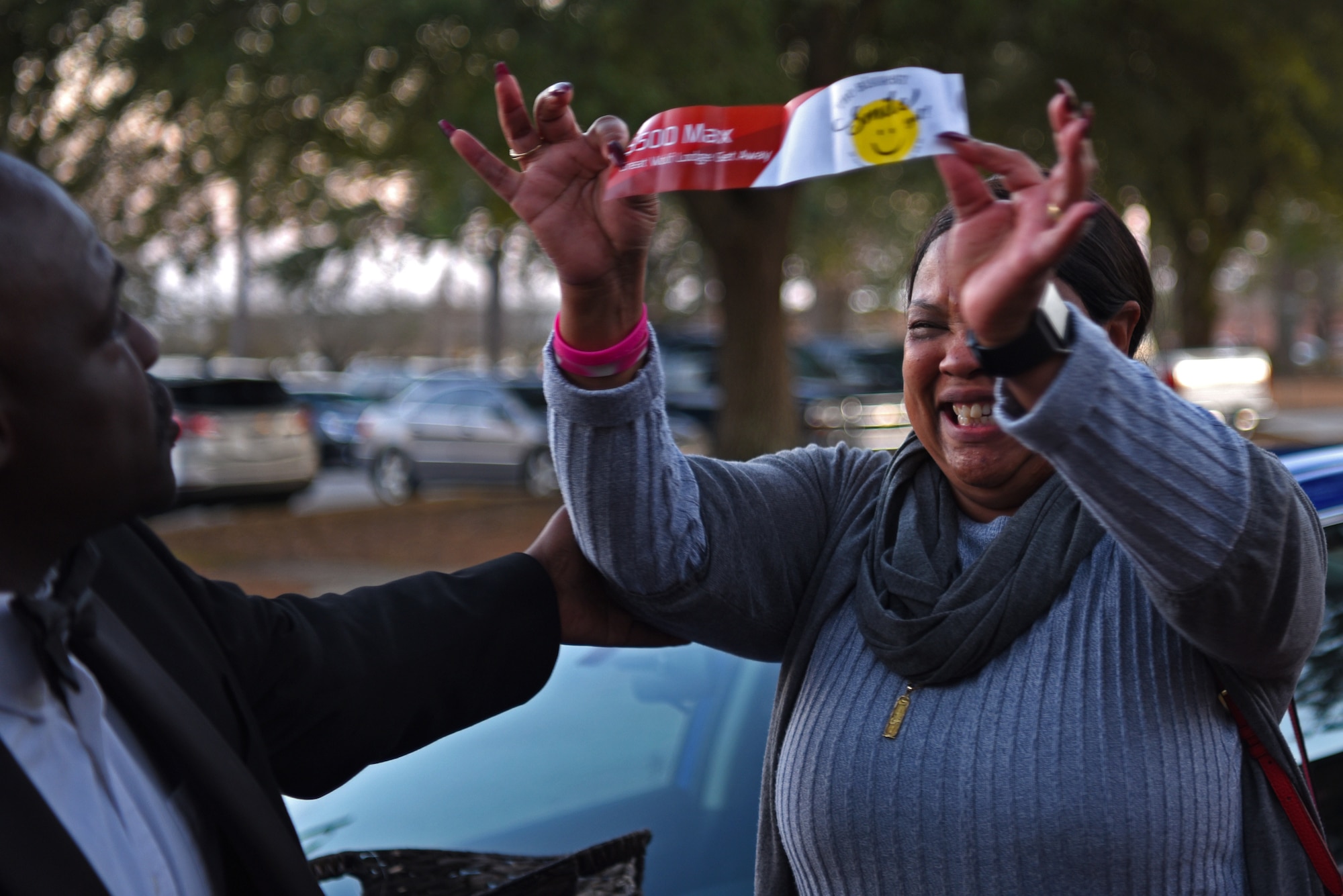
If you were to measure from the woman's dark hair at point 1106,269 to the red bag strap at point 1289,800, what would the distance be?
0.52 m

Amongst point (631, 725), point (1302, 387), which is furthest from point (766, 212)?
point (1302, 387)

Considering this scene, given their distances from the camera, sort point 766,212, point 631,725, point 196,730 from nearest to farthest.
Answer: point 196,730 → point 631,725 → point 766,212

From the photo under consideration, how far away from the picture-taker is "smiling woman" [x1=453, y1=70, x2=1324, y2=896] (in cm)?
141

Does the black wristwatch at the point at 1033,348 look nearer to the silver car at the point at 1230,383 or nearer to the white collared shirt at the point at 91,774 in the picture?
the white collared shirt at the point at 91,774

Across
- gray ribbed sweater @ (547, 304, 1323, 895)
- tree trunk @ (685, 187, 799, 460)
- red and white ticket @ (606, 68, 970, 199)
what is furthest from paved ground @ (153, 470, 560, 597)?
red and white ticket @ (606, 68, 970, 199)

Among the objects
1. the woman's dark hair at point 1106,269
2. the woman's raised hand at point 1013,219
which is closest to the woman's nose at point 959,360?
the woman's dark hair at point 1106,269

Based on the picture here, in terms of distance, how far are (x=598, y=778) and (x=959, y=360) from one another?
4.78ft

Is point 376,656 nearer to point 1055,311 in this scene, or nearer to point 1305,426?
point 1055,311

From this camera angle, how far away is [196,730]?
131 centimetres

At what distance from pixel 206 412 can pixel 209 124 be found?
513 cm

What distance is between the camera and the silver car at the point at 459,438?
16469 mm

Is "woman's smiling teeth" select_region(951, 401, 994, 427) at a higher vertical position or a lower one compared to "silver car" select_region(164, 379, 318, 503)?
higher

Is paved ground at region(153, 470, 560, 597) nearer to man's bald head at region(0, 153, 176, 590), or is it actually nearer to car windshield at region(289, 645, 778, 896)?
car windshield at region(289, 645, 778, 896)

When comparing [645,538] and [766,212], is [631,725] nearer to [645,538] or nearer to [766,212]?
[645,538]
